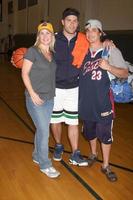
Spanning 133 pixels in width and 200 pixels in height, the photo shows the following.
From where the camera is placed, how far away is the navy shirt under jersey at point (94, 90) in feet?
11.2

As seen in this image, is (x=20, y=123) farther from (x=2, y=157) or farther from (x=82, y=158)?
(x=82, y=158)

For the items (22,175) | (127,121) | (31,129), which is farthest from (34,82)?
(127,121)

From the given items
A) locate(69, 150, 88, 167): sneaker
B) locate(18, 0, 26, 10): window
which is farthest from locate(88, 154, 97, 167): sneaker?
locate(18, 0, 26, 10): window

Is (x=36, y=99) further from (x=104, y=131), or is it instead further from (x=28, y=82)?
(x=104, y=131)

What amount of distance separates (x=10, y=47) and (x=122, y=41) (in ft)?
49.8

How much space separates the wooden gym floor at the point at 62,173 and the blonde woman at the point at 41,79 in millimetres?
242

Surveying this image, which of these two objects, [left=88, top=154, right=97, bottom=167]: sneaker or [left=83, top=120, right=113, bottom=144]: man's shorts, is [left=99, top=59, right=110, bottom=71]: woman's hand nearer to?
[left=83, top=120, right=113, bottom=144]: man's shorts

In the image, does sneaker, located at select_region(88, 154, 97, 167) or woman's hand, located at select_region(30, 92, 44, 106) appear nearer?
woman's hand, located at select_region(30, 92, 44, 106)

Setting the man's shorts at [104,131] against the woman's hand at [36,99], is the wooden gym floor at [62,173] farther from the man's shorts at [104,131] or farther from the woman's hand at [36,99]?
the woman's hand at [36,99]

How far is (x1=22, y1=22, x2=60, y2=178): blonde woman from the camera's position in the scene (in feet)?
10.9

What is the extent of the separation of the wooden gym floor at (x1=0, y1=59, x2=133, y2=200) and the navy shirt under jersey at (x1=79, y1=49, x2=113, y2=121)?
2.17 ft

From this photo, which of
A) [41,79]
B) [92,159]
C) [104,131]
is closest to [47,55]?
[41,79]

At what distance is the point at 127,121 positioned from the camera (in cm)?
611

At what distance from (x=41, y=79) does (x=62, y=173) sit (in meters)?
1.07
